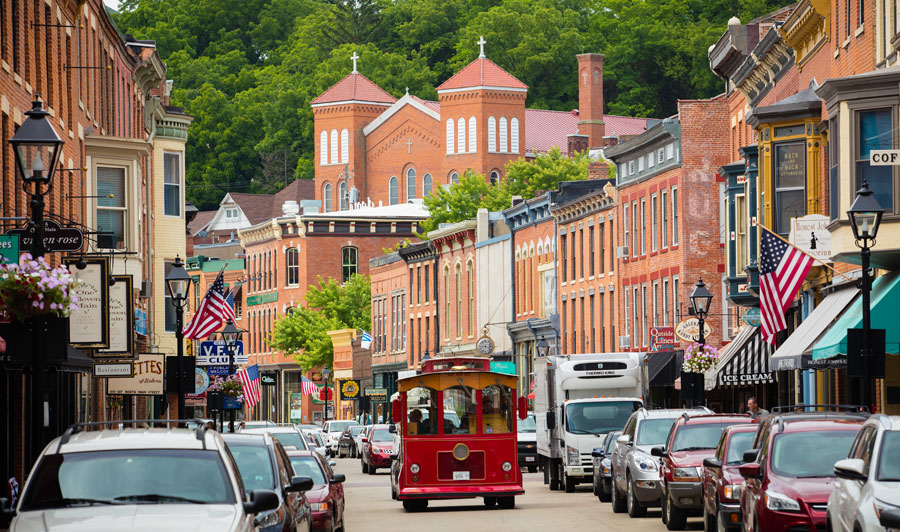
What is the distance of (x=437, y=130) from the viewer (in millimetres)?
131875

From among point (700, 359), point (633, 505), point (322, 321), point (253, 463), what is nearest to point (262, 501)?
point (253, 463)

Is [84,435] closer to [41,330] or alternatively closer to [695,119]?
[41,330]

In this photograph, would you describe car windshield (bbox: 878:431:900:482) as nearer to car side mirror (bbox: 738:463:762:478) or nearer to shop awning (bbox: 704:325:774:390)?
car side mirror (bbox: 738:463:762:478)

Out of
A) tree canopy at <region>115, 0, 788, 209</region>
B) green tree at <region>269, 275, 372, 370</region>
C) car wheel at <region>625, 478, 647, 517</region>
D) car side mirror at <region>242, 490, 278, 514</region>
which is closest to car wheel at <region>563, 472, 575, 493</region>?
car wheel at <region>625, 478, 647, 517</region>

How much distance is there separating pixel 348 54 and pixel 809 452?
448ft

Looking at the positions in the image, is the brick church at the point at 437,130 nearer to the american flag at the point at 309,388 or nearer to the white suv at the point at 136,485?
the american flag at the point at 309,388

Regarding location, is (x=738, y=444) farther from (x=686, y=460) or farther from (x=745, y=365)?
(x=745, y=365)

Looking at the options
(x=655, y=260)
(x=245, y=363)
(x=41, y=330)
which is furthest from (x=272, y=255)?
(x=41, y=330)

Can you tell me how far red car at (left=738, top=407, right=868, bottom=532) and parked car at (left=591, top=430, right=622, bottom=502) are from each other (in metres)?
12.1

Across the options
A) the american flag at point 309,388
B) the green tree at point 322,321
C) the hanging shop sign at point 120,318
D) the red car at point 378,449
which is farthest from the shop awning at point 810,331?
the green tree at point 322,321

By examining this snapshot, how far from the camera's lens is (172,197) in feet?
180

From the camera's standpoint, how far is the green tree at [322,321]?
358 feet

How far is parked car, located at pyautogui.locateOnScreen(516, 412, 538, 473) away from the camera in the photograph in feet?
160

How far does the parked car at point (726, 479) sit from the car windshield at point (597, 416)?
1377cm
